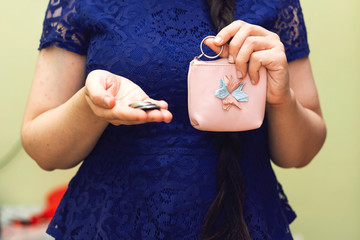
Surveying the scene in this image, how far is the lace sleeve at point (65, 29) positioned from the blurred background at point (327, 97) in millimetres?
1125

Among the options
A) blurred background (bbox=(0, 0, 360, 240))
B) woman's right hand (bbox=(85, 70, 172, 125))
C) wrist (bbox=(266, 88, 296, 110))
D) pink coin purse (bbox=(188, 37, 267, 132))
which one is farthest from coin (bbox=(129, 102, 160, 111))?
blurred background (bbox=(0, 0, 360, 240))

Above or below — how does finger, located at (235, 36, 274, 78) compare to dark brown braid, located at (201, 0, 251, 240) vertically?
above

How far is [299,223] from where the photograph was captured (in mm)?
1659

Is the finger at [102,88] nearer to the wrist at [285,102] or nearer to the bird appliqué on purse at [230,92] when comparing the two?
the bird appliqué on purse at [230,92]

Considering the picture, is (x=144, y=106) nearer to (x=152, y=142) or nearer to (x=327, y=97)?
(x=152, y=142)

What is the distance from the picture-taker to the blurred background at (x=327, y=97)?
5.17 ft

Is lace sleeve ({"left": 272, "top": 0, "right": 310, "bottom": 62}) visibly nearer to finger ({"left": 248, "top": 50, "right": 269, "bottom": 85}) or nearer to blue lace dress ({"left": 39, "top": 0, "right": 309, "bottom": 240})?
blue lace dress ({"left": 39, "top": 0, "right": 309, "bottom": 240})

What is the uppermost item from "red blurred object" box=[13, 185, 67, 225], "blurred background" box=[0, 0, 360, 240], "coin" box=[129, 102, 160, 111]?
"coin" box=[129, 102, 160, 111]

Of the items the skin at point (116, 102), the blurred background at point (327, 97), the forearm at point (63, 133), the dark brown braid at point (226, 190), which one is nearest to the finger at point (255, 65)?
the skin at point (116, 102)

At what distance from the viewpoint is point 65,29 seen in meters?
0.71

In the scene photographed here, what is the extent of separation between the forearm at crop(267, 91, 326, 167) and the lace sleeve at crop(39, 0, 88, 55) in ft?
1.16

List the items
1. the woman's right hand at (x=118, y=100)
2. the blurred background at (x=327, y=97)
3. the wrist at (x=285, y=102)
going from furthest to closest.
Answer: the blurred background at (x=327, y=97) → the wrist at (x=285, y=102) → the woman's right hand at (x=118, y=100)

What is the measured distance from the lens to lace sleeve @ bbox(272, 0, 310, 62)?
74 cm

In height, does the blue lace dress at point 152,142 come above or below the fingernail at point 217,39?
below
